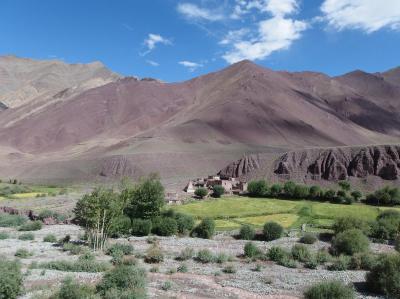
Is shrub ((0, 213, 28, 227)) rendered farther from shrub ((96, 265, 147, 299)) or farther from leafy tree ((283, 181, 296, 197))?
leafy tree ((283, 181, 296, 197))

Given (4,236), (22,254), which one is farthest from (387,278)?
(4,236)

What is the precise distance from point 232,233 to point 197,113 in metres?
113

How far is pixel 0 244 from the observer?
33625 mm

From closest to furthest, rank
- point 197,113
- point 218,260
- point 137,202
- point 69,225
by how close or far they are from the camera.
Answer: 1. point 218,260
2. point 137,202
3. point 69,225
4. point 197,113

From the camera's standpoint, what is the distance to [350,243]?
31.4 m

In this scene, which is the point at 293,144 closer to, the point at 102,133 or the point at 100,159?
the point at 100,159

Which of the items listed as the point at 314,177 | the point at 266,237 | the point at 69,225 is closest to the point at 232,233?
the point at 266,237

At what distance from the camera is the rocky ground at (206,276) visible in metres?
20.6

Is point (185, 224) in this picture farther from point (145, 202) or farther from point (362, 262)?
point (362, 262)

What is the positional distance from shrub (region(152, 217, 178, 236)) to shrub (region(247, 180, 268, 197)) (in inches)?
1006

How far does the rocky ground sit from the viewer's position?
20.6 metres

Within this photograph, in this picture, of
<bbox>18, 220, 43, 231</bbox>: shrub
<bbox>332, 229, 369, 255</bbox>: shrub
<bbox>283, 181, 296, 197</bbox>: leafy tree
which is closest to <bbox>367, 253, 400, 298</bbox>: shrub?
<bbox>332, 229, 369, 255</bbox>: shrub

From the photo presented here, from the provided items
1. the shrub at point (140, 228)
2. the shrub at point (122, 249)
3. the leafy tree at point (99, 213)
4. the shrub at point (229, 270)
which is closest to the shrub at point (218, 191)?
the shrub at point (140, 228)

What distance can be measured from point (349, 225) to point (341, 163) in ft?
144
